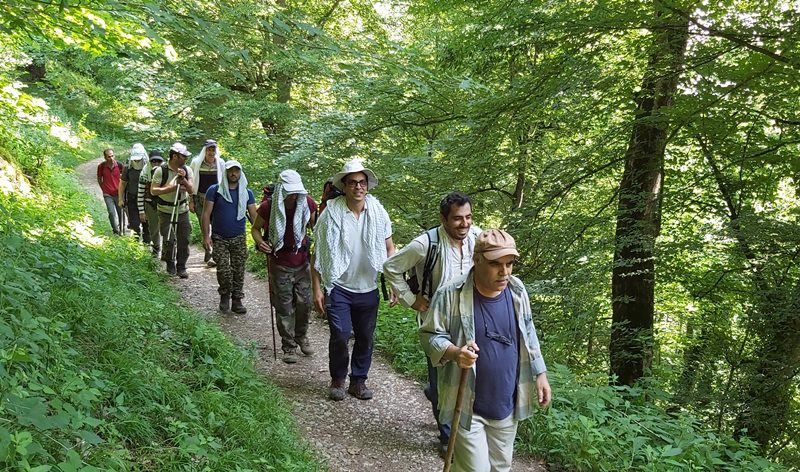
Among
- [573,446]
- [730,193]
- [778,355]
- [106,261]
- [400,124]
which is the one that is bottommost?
[573,446]

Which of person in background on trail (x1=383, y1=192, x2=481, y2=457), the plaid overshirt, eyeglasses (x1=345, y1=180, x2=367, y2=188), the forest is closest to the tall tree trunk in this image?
the forest

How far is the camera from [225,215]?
6832 millimetres

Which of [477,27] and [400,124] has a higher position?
[477,27]

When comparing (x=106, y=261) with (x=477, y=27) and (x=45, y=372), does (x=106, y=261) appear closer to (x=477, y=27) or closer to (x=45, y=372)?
(x=45, y=372)

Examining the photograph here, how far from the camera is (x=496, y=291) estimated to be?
2.92 metres

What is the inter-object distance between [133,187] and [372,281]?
7455 mm

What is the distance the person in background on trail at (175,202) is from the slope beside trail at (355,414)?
182 cm

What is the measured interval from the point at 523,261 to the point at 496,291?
14.6ft

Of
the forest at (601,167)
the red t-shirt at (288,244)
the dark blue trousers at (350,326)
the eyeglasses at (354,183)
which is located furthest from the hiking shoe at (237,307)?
the eyeglasses at (354,183)

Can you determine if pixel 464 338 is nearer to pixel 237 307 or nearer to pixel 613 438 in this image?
pixel 613 438

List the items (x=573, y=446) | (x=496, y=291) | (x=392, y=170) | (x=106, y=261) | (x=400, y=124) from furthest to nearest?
(x=392, y=170) → (x=400, y=124) → (x=106, y=261) → (x=573, y=446) → (x=496, y=291)

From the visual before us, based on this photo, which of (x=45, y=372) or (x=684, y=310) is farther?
(x=684, y=310)

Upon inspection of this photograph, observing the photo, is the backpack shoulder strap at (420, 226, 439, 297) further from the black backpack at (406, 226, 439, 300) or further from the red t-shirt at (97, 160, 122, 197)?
the red t-shirt at (97, 160, 122, 197)

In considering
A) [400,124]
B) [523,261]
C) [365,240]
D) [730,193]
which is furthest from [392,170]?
[730,193]
